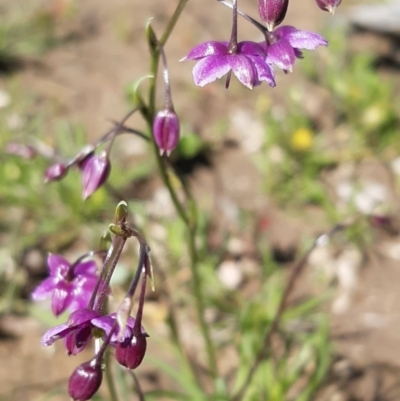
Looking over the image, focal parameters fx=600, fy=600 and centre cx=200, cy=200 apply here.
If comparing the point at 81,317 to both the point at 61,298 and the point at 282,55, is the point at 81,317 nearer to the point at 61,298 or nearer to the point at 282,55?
the point at 61,298

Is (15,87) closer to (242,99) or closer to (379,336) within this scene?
(242,99)

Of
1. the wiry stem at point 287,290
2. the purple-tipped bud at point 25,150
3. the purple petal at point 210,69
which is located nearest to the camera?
the purple petal at point 210,69

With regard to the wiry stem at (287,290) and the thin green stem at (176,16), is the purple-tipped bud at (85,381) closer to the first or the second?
the thin green stem at (176,16)

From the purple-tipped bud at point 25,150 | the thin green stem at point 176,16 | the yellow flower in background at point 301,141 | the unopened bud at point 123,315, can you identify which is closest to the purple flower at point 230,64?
the thin green stem at point 176,16

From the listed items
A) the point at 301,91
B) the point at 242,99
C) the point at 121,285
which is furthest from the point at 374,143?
the point at 121,285

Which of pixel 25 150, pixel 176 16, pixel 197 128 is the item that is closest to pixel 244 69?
pixel 176 16

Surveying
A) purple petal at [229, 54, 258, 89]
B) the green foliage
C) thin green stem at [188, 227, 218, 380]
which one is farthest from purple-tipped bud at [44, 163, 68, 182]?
the green foliage
